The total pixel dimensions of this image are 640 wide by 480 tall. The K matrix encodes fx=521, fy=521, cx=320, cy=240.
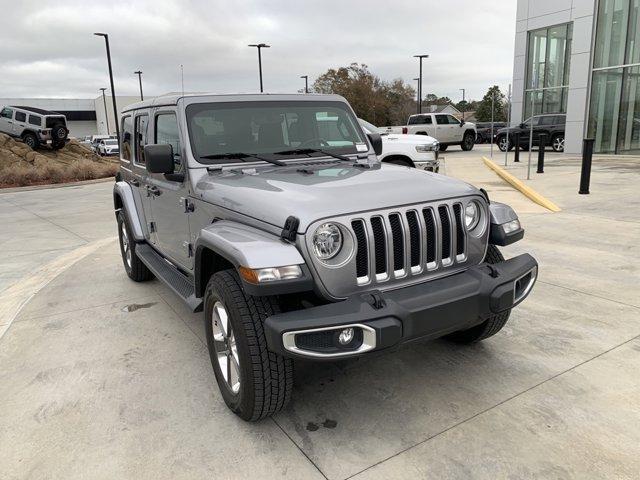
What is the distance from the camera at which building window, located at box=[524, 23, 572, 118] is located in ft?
78.2

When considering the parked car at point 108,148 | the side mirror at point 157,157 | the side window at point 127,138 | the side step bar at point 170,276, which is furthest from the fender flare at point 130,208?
the parked car at point 108,148

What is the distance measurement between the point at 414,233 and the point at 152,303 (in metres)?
3.07

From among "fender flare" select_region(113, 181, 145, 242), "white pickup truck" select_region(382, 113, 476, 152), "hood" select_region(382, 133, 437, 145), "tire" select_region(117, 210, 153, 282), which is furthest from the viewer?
"white pickup truck" select_region(382, 113, 476, 152)

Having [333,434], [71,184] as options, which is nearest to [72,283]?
[333,434]

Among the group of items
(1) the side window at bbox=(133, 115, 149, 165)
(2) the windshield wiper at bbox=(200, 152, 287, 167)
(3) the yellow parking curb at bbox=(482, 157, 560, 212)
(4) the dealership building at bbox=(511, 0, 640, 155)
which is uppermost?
(4) the dealership building at bbox=(511, 0, 640, 155)

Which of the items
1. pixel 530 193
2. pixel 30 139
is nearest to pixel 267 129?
pixel 530 193

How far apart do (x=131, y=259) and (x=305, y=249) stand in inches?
141

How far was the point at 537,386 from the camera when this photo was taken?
10.4 feet

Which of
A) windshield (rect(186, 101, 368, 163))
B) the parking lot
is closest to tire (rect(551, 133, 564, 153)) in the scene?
the parking lot

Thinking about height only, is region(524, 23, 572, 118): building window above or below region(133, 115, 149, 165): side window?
above

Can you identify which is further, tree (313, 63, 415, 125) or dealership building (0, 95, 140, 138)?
dealership building (0, 95, 140, 138)

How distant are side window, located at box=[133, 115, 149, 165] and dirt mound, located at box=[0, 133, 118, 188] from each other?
15.3 meters

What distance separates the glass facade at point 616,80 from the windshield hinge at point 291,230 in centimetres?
2037

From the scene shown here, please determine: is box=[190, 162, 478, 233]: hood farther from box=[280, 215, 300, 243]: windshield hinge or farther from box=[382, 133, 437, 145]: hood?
box=[382, 133, 437, 145]: hood
